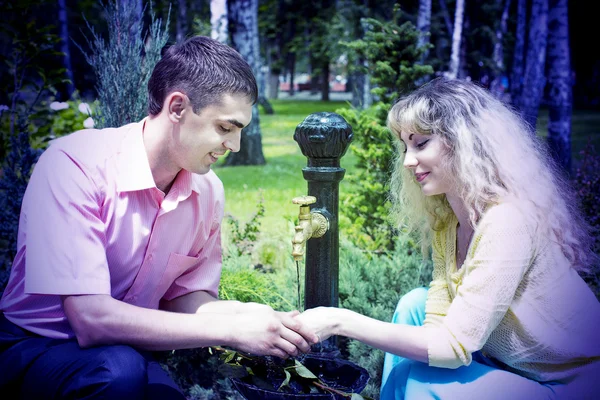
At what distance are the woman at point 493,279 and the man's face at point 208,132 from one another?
1.89 feet

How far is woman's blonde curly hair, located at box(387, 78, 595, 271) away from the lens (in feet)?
6.46

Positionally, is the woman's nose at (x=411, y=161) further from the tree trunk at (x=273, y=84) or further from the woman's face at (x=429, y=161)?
the tree trunk at (x=273, y=84)

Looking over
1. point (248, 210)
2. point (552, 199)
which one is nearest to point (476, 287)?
point (552, 199)

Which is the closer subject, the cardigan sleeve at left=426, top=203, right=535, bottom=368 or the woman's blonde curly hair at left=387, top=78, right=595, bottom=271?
the cardigan sleeve at left=426, top=203, right=535, bottom=368

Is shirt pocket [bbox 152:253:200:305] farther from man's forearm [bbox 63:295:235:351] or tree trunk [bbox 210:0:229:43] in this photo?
tree trunk [bbox 210:0:229:43]

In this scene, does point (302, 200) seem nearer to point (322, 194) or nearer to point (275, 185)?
point (322, 194)

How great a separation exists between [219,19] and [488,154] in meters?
8.07

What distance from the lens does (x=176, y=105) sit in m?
1.95

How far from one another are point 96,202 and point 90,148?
194 mm

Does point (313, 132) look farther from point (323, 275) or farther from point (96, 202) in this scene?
point (96, 202)

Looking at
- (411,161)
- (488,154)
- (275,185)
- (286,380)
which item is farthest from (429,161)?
(275,185)

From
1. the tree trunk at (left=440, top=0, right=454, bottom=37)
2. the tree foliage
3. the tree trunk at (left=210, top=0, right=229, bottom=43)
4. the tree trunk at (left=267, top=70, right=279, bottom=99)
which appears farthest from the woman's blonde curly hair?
the tree trunk at (left=267, top=70, right=279, bottom=99)

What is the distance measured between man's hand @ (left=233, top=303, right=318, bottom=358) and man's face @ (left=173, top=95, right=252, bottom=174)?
1.78 feet

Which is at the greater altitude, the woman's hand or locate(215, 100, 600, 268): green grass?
the woman's hand
